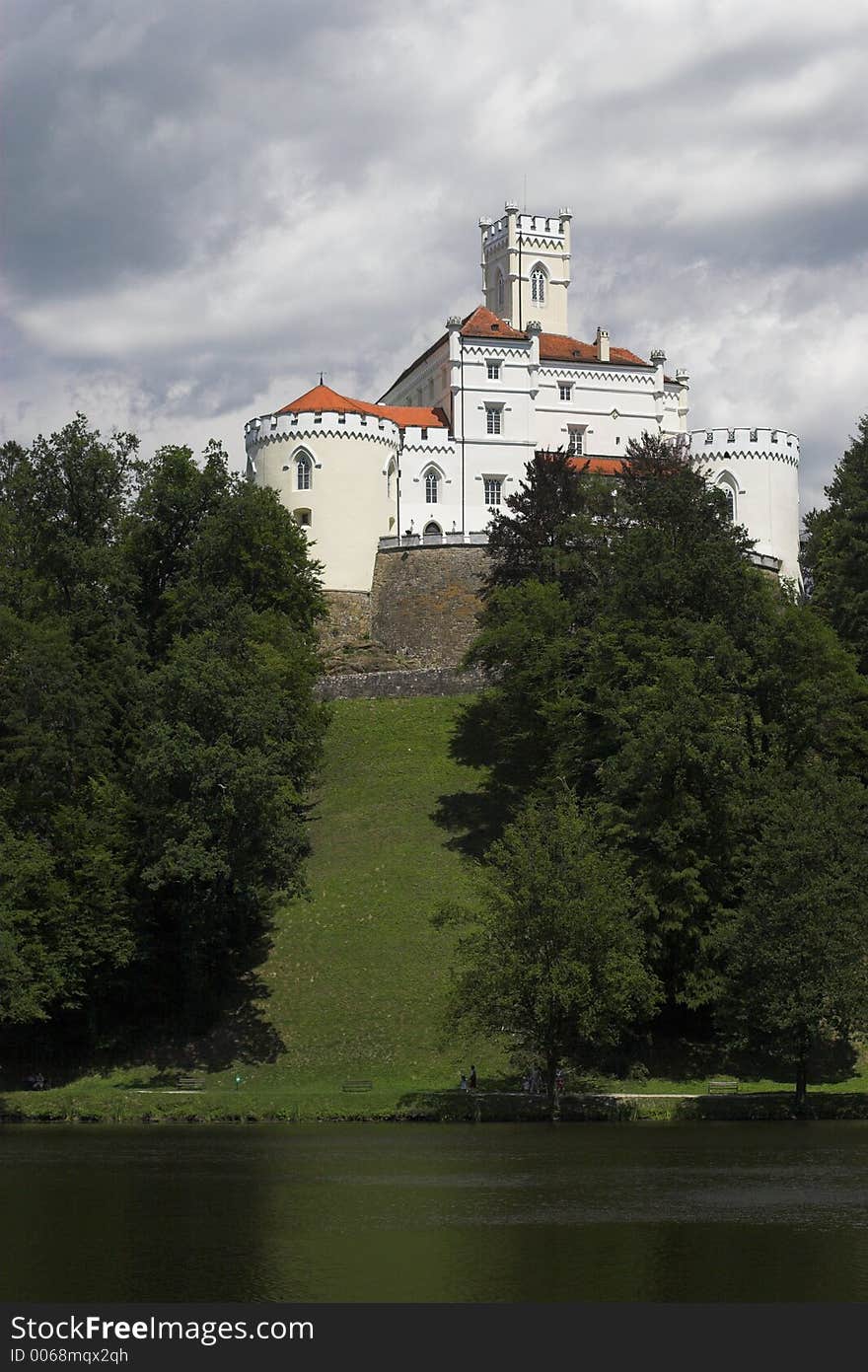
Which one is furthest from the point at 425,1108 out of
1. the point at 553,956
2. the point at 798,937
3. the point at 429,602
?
the point at 429,602

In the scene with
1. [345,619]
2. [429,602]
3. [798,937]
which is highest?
[429,602]

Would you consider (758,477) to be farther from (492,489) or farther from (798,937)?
(798,937)

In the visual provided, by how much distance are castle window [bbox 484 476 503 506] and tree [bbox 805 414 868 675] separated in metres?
14.3

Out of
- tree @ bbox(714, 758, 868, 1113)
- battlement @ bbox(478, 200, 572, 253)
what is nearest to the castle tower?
battlement @ bbox(478, 200, 572, 253)

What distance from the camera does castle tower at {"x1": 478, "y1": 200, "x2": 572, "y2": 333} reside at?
3494 inches

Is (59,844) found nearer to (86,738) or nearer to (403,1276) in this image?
(86,738)

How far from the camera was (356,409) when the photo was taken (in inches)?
3012

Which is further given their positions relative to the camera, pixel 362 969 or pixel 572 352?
pixel 572 352

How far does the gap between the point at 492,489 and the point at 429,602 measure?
8.39 metres

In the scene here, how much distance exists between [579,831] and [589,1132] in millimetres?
8217

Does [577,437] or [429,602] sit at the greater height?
[577,437]

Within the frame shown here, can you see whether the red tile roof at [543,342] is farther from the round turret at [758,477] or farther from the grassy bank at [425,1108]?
the grassy bank at [425,1108]

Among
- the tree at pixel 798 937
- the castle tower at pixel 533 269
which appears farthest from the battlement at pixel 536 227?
the tree at pixel 798 937

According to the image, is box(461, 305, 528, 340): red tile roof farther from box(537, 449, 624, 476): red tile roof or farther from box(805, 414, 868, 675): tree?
box(805, 414, 868, 675): tree
